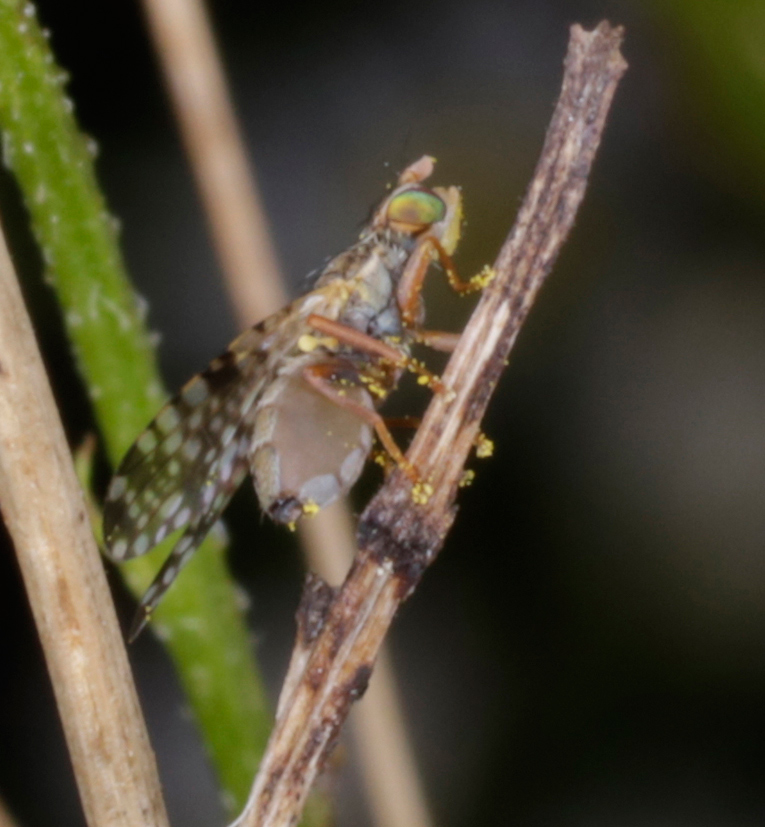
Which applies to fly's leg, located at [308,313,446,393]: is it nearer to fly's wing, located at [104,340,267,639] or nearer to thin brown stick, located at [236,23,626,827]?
fly's wing, located at [104,340,267,639]

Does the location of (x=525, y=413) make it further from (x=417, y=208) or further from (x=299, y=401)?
(x=299, y=401)

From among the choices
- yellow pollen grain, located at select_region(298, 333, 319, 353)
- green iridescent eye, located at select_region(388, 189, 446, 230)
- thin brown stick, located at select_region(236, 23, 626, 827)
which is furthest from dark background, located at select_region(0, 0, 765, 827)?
thin brown stick, located at select_region(236, 23, 626, 827)

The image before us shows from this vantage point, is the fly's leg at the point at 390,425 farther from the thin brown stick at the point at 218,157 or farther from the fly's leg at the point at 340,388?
the thin brown stick at the point at 218,157

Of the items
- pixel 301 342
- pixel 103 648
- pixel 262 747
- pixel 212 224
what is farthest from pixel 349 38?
pixel 103 648

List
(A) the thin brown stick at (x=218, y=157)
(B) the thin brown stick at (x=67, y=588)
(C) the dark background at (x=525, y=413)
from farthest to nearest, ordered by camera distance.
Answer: (C) the dark background at (x=525, y=413), (A) the thin brown stick at (x=218, y=157), (B) the thin brown stick at (x=67, y=588)

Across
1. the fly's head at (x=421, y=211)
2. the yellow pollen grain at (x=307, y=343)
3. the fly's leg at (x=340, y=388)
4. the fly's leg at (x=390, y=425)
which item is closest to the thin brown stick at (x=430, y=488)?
the fly's leg at (x=340, y=388)

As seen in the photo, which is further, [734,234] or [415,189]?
[734,234]

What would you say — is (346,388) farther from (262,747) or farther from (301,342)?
(262,747)
